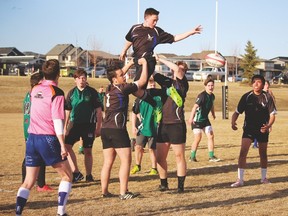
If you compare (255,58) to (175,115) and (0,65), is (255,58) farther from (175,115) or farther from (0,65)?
(175,115)

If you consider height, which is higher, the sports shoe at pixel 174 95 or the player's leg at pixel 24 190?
the sports shoe at pixel 174 95

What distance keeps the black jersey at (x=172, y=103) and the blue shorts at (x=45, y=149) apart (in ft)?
10.0

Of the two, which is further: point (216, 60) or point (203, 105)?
point (216, 60)

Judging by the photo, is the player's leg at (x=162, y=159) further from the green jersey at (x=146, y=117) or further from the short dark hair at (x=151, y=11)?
the short dark hair at (x=151, y=11)

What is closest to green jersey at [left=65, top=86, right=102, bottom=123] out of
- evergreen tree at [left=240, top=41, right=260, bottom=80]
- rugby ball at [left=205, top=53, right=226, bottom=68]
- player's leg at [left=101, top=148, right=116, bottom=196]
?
player's leg at [left=101, top=148, right=116, bottom=196]

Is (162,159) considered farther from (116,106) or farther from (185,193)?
(116,106)

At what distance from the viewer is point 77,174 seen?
10.8 m

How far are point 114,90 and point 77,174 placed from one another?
2.96 metres

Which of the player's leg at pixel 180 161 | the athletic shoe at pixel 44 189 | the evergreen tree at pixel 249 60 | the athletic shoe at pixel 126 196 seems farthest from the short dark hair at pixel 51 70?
the evergreen tree at pixel 249 60

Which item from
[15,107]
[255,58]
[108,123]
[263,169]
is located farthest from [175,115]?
[255,58]

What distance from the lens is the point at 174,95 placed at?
9445mm

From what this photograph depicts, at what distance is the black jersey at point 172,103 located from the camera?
946 cm

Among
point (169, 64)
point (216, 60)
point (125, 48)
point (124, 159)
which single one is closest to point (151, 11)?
point (125, 48)

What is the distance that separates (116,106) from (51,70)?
1855 millimetres
